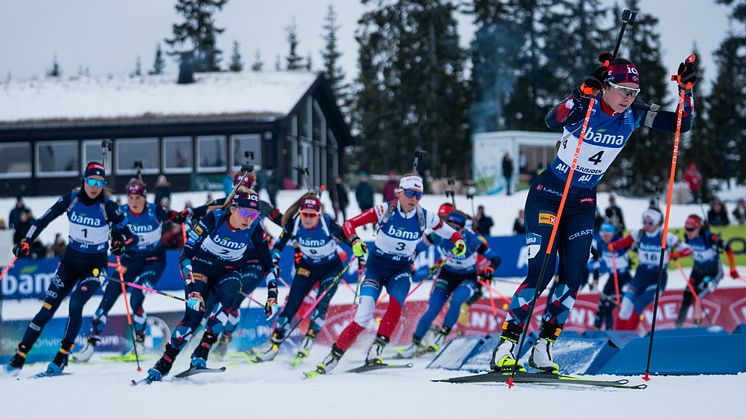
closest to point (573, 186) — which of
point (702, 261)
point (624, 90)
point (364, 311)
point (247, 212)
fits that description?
point (624, 90)

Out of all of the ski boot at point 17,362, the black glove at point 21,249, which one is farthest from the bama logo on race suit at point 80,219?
the ski boot at point 17,362

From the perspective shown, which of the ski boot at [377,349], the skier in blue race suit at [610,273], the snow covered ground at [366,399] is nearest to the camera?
the snow covered ground at [366,399]

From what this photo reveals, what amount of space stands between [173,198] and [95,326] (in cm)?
2135

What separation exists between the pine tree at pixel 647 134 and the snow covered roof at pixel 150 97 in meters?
20.6

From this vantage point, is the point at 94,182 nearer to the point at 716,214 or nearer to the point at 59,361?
the point at 59,361

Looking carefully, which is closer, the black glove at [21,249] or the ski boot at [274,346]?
the black glove at [21,249]

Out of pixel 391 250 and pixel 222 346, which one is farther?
pixel 222 346

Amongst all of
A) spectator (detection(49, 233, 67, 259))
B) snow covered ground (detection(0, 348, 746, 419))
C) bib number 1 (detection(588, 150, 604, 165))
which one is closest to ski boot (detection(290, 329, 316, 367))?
snow covered ground (detection(0, 348, 746, 419))

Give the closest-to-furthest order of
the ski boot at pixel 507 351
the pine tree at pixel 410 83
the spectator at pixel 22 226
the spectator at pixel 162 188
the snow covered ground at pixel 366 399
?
the snow covered ground at pixel 366 399
the ski boot at pixel 507 351
the spectator at pixel 22 226
the spectator at pixel 162 188
the pine tree at pixel 410 83

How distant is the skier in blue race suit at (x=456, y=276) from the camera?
1270 centimetres

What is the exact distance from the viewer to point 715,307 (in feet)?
51.5

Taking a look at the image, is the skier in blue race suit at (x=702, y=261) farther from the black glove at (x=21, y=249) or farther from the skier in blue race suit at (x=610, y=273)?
the black glove at (x=21, y=249)

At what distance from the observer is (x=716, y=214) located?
943 inches

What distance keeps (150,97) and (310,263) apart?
2784 cm
